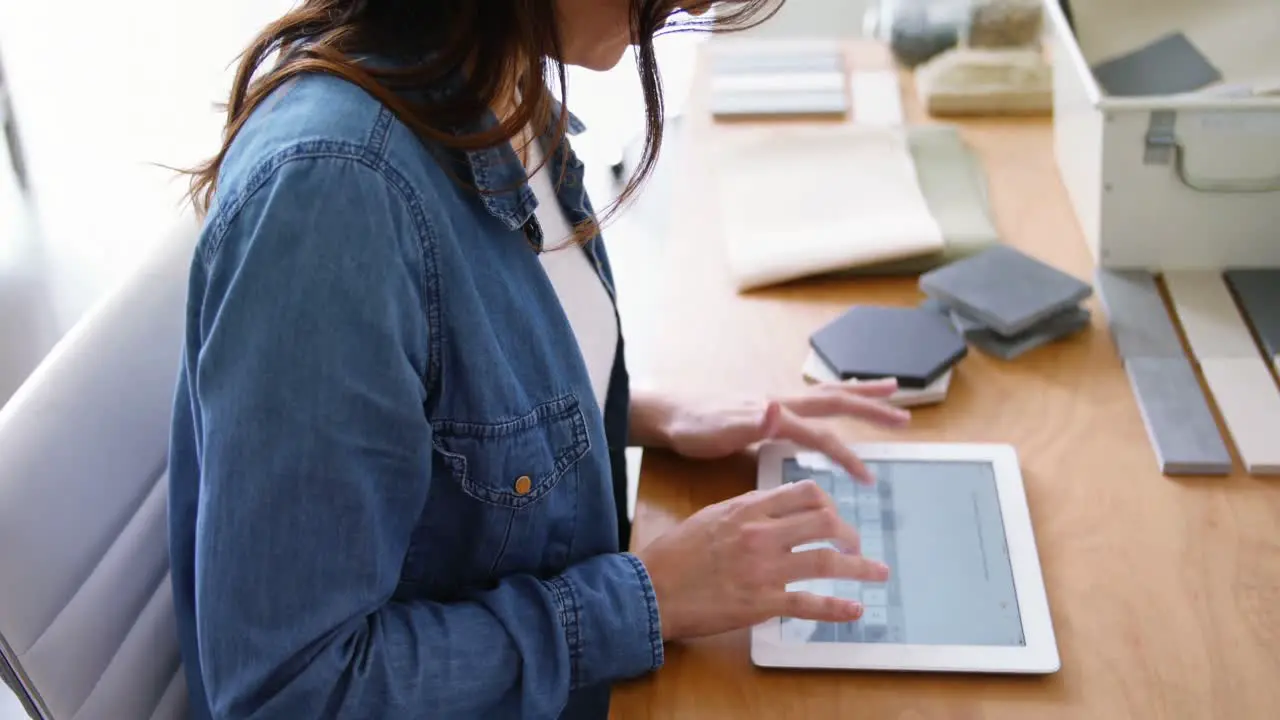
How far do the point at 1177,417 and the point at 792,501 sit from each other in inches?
14.0

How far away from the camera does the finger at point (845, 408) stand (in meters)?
1.03

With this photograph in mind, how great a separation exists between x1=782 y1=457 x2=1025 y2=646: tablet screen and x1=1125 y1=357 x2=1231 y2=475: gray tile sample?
0.15 m

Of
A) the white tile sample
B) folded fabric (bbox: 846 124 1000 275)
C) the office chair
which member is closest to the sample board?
folded fabric (bbox: 846 124 1000 275)

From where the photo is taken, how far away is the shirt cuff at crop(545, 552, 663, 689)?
2.63 feet

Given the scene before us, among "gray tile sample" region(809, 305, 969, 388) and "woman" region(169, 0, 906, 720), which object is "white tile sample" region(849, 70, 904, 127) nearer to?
"gray tile sample" region(809, 305, 969, 388)

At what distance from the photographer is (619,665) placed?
0.80 metres

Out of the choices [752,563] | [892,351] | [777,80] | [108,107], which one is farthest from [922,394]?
[108,107]

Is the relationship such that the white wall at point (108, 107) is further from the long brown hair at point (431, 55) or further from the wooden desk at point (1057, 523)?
the long brown hair at point (431, 55)

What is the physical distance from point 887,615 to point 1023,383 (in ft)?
1.05

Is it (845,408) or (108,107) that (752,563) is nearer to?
(845,408)

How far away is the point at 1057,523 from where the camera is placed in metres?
0.93

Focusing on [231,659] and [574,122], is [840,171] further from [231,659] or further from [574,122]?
[231,659]

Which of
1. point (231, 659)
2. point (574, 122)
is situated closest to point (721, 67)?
point (574, 122)

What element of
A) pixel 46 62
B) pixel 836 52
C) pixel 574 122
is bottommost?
pixel 46 62
